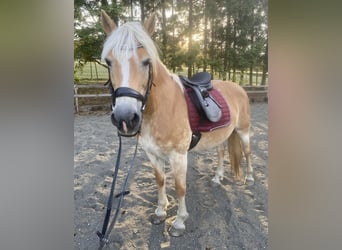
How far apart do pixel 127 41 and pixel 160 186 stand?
0.49 meters

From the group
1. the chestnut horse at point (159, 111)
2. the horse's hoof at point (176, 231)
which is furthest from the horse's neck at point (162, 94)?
the horse's hoof at point (176, 231)

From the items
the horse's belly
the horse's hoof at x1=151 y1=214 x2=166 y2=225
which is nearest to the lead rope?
the horse's hoof at x1=151 y1=214 x2=166 y2=225

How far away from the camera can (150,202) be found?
0.86m

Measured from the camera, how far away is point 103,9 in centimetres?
69

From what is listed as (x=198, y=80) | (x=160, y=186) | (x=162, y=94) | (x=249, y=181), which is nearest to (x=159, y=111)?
(x=162, y=94)

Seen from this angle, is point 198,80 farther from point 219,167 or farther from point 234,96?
point 219,167

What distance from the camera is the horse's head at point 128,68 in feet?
1.94

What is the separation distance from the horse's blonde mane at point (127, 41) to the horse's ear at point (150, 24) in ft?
0.05

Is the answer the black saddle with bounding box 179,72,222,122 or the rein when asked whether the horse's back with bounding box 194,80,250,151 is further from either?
the rein

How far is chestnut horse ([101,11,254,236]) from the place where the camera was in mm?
604

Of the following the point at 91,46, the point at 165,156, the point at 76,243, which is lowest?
the point at 76,243
